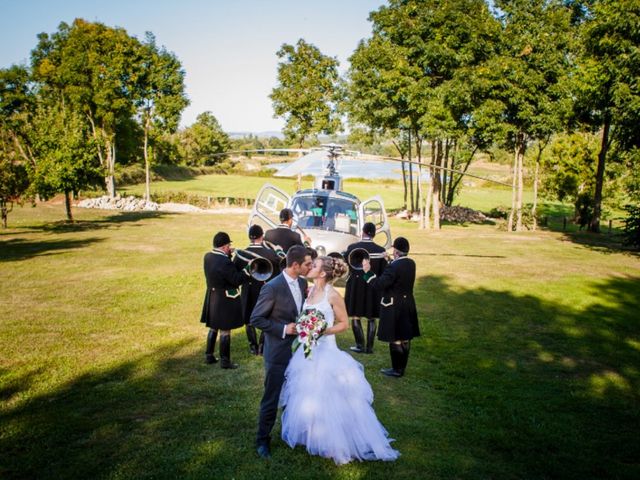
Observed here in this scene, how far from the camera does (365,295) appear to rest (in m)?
10.1

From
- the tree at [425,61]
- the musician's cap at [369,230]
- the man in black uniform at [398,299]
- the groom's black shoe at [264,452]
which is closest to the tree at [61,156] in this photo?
the tree at [425,61]

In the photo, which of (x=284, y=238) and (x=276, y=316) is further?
(x=284, y=238)

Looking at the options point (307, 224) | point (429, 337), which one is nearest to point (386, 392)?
point (429, 337)

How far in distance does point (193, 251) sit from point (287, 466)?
18307 mm

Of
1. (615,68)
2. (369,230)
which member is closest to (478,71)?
(615,68)

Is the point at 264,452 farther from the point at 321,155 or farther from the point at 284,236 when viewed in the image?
the point at 321,155

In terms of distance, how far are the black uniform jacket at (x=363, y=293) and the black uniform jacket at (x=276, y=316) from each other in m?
4.41

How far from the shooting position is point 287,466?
561 cm

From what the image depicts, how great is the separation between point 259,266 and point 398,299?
2686 mm

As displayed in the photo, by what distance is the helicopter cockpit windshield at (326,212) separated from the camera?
50.9 feet

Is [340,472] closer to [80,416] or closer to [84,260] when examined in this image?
[80,416]

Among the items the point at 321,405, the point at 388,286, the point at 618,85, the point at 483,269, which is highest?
the point at 618,85

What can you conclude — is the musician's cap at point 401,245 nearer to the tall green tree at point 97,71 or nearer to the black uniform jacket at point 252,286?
the black uniform jacket at point 252,286

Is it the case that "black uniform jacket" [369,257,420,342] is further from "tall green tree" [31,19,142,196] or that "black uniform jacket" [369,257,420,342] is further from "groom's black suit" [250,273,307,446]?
"tall green tree" [31,19,142,196]
